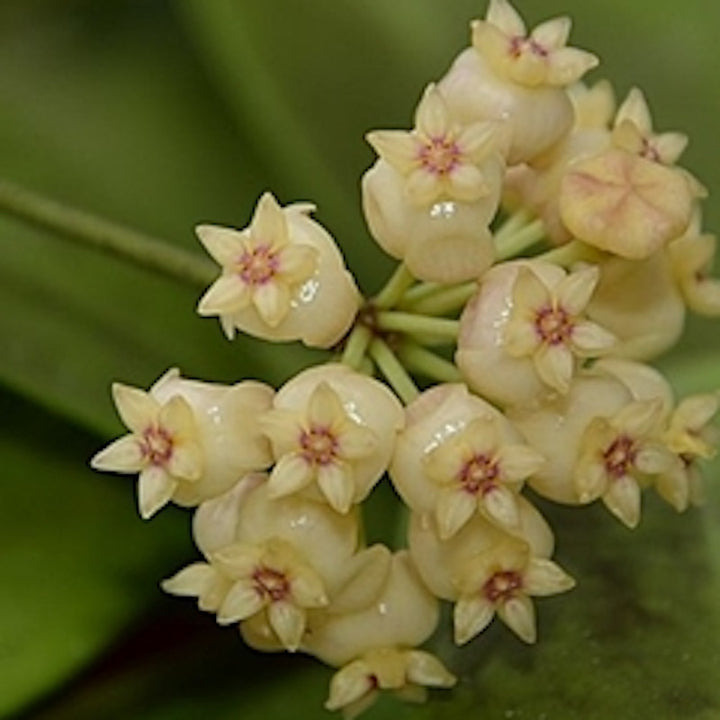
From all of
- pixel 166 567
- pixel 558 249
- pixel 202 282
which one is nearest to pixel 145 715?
pixel 166 567

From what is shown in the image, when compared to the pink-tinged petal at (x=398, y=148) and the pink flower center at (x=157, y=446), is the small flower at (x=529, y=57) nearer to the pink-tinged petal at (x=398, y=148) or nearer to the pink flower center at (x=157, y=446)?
the pink-tinged petal at (x=398, y=148)

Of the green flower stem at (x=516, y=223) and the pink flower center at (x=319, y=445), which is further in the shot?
the green flower stem at (x=516, y=223)

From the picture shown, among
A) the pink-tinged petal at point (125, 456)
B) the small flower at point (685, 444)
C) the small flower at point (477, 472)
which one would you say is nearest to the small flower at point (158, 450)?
the pink-tinged petal at point (125, 456)

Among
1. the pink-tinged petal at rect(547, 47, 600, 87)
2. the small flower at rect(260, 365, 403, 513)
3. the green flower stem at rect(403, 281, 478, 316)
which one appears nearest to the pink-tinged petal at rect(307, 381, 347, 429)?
the small flower at rect(260, 365, 403, 513)

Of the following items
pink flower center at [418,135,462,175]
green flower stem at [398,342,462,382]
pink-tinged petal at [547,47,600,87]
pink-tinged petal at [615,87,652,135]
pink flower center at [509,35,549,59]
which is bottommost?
green flower stem at [398,342,462,382]

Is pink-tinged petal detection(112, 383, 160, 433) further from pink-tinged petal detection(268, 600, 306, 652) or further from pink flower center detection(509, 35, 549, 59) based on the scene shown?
pink flower center detection(509, 35, 549, 59)

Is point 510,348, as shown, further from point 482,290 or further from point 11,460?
point 11,460

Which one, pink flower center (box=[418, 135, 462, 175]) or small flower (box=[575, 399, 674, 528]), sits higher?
pink flower center (box=[418, 135, 462, 175])

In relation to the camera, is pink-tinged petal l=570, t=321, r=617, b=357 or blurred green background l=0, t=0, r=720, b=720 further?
blurred green background l=0, t=0, r=720, b=720
